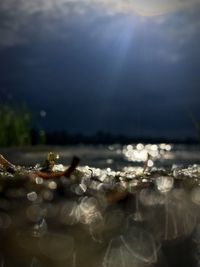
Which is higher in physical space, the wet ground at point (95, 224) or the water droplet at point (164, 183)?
the water droplet at point (164, 183)

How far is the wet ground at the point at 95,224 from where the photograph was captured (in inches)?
38.6

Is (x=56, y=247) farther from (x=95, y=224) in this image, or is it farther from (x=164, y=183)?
(x=164, y=183)

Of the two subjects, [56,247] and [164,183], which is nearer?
[56,247]

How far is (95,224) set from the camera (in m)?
1.04

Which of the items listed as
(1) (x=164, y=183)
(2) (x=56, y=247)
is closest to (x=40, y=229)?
(2) (x=56, y=247)

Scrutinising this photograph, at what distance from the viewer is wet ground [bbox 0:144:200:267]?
98cm

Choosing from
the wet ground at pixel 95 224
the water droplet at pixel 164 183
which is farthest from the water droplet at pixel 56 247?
the water droplet at pixel 164 183

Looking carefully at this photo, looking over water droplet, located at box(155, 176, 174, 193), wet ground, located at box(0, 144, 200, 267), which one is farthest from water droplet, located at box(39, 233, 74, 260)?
water droplet, located at box(155, 176, 174, 193)

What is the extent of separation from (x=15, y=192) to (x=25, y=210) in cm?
11

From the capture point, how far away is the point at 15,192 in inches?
45.6

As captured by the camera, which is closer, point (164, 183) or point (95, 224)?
point (95, 224)

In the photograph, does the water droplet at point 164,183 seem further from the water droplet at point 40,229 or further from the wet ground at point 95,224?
the water droplet at point 40,229

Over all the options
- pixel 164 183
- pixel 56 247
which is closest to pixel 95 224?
pixel 56 247

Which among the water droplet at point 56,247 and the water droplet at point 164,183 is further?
the water droplet at point 164,183
